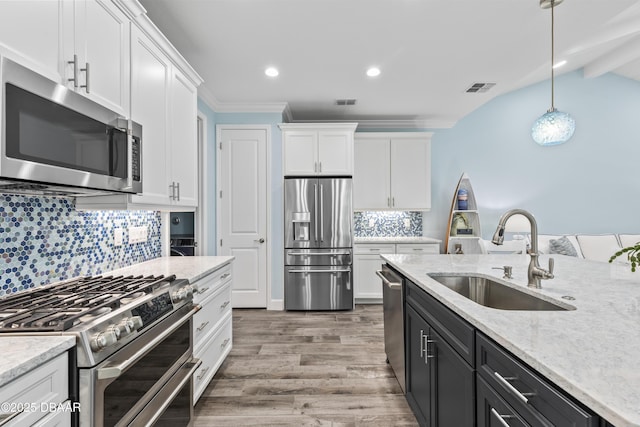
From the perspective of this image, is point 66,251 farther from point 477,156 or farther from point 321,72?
point 477,156

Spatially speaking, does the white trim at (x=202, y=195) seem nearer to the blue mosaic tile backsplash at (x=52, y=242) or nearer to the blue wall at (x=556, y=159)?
the blue mosaic tile backsplash at (x=52, y=242)

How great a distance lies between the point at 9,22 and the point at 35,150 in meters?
0.44

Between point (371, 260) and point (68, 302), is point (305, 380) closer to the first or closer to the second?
point (68, 302)

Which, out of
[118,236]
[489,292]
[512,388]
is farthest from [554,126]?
[118,236]

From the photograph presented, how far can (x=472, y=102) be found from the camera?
4.30 meters

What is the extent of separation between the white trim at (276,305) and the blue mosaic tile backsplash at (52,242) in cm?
223

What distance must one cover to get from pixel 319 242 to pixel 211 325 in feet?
6.69

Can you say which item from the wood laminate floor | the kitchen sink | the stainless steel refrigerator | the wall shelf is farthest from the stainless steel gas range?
the wall shelf

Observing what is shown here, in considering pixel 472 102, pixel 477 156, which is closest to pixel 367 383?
pixel 472 102

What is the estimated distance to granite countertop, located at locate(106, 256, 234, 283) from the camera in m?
2.02

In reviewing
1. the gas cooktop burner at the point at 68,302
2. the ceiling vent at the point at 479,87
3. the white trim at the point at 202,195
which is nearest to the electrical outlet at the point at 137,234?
the gas cooktop burner at the point at 68,302

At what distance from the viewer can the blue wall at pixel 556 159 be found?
17.0 ft

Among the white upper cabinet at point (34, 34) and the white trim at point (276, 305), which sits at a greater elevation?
the white upper cabinet at point (34, 34)

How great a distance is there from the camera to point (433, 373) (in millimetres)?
1587
